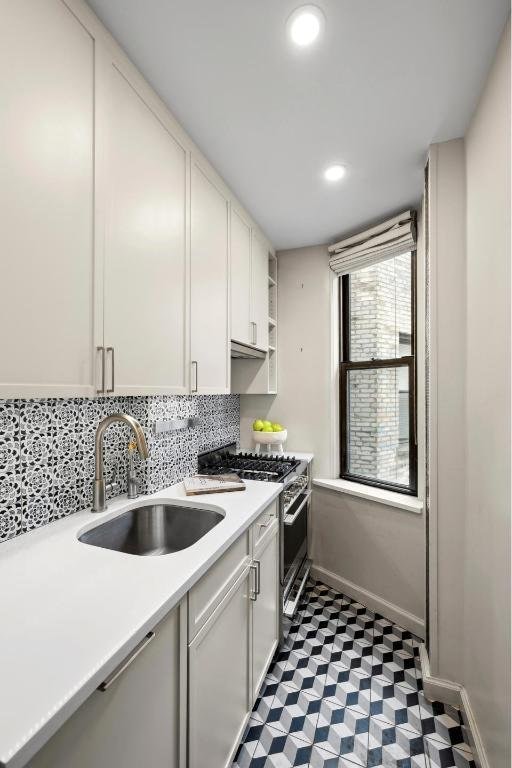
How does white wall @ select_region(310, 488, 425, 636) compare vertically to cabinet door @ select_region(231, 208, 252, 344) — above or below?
below

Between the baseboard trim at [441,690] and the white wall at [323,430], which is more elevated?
the white wall at [323,430]

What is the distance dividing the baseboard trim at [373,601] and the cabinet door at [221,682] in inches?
45.3

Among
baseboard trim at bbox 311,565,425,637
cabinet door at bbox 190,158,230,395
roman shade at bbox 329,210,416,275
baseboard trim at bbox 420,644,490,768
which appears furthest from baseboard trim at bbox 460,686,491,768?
roman shade at bbox 329,210,416,275

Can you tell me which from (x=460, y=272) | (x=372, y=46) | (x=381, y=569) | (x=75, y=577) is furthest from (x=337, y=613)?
(x=372, y=46)

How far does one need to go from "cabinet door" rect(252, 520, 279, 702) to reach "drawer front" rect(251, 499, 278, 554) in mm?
27

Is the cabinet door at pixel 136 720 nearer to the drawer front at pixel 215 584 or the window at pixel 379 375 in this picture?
the drawer front at pixel 215 584

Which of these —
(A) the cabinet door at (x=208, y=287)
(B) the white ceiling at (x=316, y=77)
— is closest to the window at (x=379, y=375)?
(B) the white ceiling at (x=316, y=77)

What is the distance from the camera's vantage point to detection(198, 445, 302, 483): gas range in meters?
2.15

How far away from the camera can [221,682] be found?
124cm

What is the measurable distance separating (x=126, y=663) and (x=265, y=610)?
1120 mm

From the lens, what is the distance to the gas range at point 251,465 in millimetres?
2154

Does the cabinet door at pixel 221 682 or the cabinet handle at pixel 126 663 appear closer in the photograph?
the cabinet handle at pixel 126 663

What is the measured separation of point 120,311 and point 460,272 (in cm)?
145

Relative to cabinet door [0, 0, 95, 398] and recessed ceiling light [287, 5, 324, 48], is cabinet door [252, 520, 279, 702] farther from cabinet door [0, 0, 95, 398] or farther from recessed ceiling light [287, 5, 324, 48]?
recessed ceiling light [287, 5, 324, 48]
